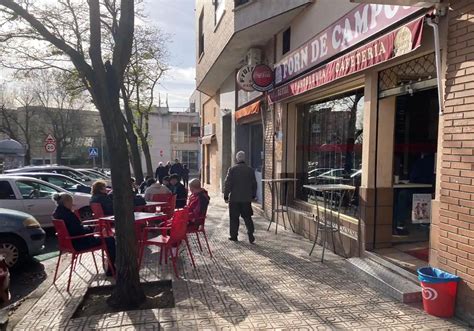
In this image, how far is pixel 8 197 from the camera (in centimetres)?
819

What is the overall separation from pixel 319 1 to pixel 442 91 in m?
4.05

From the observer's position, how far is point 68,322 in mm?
4023

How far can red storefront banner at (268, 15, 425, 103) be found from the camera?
163 inches

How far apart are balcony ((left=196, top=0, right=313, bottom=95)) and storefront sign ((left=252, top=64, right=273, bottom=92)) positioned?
87 cm

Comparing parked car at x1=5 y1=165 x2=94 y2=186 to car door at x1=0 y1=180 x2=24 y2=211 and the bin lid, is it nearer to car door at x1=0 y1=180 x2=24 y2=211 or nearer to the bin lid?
car door at x1=0 y1=180 x2=24 y2=211

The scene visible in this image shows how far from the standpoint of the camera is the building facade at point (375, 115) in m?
3.84

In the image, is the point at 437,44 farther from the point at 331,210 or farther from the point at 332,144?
the point at 332,144

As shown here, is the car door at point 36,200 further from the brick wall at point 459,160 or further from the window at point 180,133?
the window at point 180,133

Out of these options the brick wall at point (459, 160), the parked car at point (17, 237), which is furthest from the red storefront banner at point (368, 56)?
the parked car at point (17, 237)

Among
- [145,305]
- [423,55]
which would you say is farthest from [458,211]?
[145,305]

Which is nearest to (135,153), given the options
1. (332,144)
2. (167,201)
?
(167,201)

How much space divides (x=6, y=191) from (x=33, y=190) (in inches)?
23.9

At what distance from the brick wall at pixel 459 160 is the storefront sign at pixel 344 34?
756 millimetres

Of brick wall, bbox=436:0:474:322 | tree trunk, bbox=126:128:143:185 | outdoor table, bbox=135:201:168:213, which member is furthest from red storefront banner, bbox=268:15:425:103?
tree trunk, bbox=126:128:143:185
